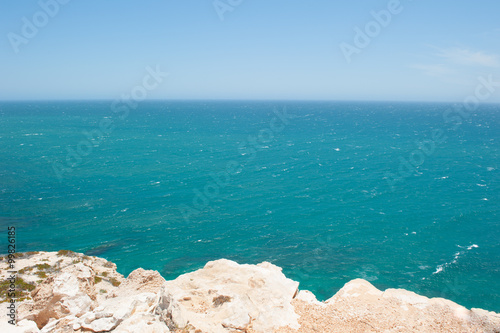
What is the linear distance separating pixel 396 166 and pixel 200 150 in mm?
61270

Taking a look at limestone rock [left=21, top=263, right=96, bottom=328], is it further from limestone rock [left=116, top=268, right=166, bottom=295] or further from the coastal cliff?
limestone rock [left=116, top=268, right=166, bottom=295]

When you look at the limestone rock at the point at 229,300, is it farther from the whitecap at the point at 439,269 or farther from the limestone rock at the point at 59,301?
the whitecap at the point at 439,269

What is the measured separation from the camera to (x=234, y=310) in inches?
870

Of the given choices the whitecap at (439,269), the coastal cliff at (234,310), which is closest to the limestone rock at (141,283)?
the coastal cliff at (234,310)

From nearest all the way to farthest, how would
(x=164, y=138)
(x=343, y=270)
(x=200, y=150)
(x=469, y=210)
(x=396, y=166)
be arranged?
(x=343, y=270) → (x=469, y=210) → (x=396, y=166) → (x=200, y=150) → (x=164, y=138)

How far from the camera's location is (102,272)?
3778 centimetres

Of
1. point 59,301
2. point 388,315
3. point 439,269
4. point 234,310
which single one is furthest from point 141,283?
point 439,269

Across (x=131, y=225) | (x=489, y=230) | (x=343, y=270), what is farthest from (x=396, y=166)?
(x=131, y=225)

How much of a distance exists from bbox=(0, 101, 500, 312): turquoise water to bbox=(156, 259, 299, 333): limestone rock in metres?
18.9

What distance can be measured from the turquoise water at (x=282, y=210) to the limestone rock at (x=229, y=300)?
1889 cm

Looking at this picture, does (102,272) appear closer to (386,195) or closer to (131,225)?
(131,225)

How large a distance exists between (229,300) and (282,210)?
4128 cm

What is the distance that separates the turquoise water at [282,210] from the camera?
1864 inches

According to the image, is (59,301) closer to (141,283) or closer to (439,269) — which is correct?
(141,283)
